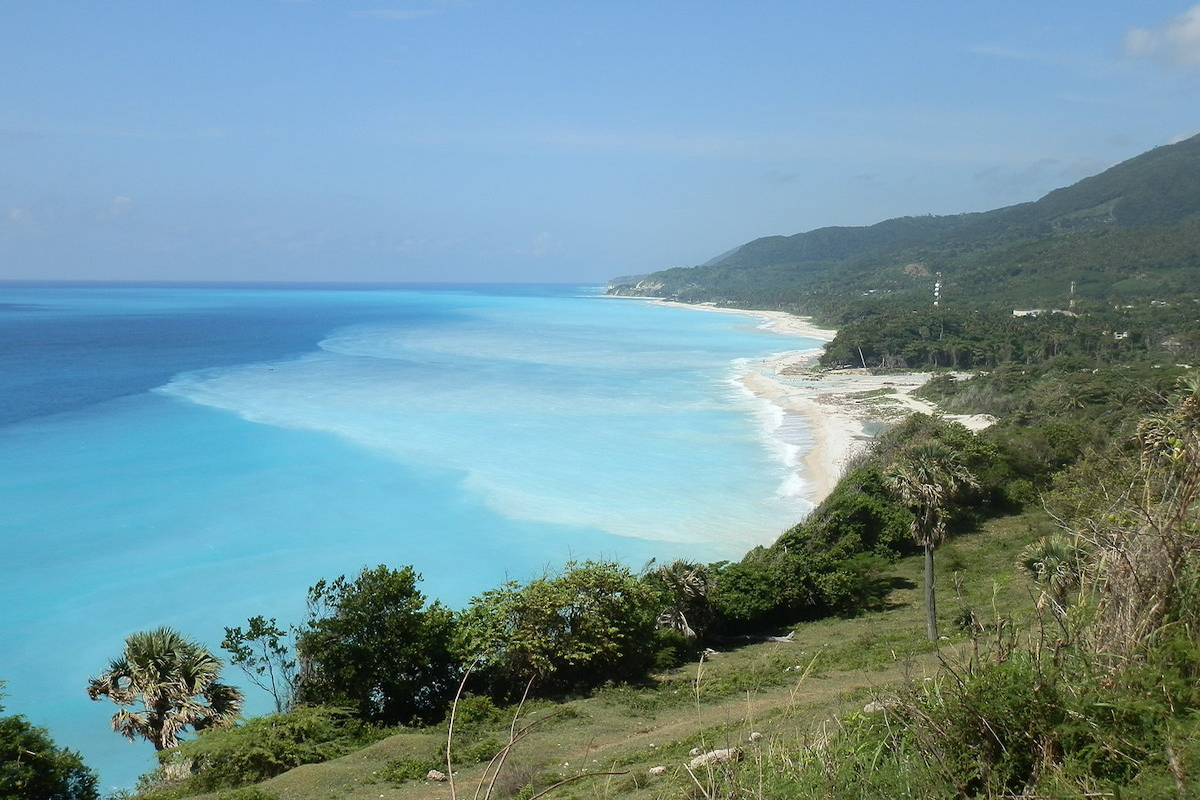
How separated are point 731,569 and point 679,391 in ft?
163

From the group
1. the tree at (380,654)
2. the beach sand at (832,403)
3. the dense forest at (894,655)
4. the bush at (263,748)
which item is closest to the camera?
the dense forest at (894,655)

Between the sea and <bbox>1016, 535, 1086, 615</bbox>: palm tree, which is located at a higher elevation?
<bbox>1016, 535, 1086, 615</bbox>: palm tree

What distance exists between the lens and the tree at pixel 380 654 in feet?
57.7

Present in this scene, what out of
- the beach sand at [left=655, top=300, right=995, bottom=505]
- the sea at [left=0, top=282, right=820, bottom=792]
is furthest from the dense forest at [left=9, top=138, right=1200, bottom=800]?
the beach sand at [left=655, top=300, right=995, bottom=505]

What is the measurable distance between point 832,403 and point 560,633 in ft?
171

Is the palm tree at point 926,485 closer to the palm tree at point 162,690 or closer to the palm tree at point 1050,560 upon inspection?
the palm tree at point 1050,560

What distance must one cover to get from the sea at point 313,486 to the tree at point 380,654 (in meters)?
6.50

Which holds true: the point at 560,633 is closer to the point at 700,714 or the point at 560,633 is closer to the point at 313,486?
the point at 700,714

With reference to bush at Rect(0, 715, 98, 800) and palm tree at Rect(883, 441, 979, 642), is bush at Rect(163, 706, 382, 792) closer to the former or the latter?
bush at Rect(0, 715, 98, 800)

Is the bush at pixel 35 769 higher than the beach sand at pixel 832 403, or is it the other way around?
the bush at pixel 35 769

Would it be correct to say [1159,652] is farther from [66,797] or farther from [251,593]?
[251,593]

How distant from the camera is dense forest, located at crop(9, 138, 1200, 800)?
4961 millimetres

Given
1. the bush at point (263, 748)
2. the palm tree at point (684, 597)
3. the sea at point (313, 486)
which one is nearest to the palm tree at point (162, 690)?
the bush at point (263, 748)

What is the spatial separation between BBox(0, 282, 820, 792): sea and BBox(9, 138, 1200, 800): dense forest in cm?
382
